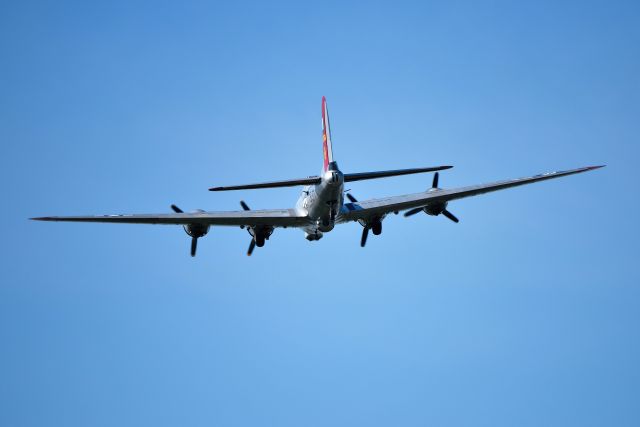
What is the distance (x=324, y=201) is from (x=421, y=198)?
28.0 ft

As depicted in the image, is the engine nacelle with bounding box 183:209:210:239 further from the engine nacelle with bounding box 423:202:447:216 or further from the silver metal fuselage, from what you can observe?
the engine nacelle with bounding box 423:202:447:216

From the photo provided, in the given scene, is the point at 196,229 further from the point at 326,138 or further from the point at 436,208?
the point at 436,208

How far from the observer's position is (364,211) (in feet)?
164

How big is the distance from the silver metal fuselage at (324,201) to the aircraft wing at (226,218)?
A: 771 mm

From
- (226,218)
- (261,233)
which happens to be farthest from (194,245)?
(261,233)

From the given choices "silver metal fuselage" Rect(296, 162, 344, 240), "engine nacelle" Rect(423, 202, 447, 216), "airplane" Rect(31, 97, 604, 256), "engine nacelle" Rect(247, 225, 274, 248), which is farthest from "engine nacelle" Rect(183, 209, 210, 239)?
"engine nacelle" Rect(423, 202, 447, 216)

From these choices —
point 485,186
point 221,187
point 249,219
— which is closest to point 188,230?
point 249,219

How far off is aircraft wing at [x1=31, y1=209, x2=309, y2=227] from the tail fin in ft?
13.2

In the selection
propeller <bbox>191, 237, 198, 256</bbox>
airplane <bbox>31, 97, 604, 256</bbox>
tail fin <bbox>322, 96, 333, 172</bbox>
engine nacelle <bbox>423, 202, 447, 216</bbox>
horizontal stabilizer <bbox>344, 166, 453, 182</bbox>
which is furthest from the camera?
engine nacelle <bbox>423, 202, 447, 216</bbox>

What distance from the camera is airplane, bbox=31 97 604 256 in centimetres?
4469

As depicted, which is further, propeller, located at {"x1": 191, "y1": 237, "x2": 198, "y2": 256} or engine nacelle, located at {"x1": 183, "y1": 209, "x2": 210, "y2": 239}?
engine nacelle, located at {"x1": 183, "y1": 209, "x2": 210, "y2": 239}

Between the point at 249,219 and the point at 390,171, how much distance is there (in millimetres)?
11439

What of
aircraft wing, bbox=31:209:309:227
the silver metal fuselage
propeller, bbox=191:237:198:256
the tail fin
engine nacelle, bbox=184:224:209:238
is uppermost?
the tail fin

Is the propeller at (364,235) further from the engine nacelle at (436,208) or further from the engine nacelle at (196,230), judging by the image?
the engine nacelle at (196,230)
